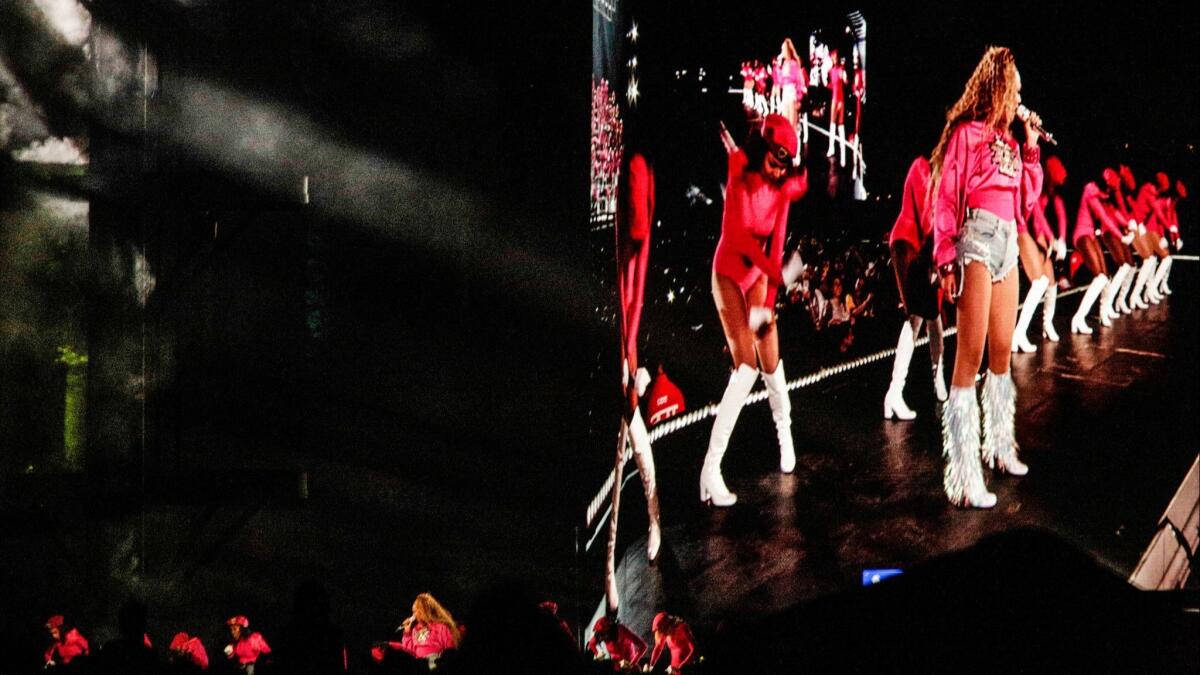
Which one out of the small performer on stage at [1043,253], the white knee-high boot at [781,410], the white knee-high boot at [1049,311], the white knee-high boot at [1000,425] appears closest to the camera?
the white knee-high boot at [781,410]

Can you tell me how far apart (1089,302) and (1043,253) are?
1.45 feet

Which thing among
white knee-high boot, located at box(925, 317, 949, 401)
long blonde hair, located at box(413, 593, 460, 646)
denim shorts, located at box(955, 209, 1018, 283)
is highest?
denim shorts, located at box(955, 209, 1018, 283)

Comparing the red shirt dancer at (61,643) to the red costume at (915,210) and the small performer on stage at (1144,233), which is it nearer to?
the red costume at (915,210)

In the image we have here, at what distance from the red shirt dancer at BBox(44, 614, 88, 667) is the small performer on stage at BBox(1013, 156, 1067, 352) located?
13.6ft

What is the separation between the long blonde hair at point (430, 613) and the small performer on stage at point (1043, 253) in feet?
9.39

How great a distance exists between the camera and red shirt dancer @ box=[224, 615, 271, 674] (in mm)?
4344

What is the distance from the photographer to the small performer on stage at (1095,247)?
5.47 meters

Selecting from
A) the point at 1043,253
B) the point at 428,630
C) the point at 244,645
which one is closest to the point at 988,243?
the point at 1043,253

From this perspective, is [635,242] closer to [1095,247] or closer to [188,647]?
→ [188,647]

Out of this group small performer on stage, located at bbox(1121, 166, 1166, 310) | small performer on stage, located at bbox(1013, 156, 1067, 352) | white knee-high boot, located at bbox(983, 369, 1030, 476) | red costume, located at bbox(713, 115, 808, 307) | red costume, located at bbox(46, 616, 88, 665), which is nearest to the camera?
red costume, located at bbox(46, 616, 88, 665)

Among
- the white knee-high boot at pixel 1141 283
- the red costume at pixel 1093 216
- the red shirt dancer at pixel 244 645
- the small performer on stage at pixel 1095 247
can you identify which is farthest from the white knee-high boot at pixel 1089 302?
the red shirt dancer at pixel 244 645

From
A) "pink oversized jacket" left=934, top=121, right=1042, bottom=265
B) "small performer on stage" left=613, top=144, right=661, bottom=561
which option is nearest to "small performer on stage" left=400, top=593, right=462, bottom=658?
"small performer on stage" left=613, top=144, right=661, bottom=561

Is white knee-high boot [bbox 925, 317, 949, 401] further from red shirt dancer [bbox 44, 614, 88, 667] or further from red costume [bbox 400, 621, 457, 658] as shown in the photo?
red shirt dancer [bbox 44, 614, 88, 667]

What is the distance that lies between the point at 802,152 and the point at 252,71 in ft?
7.52
